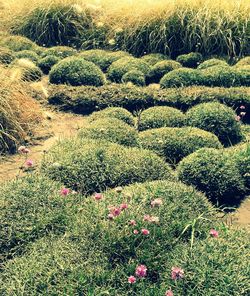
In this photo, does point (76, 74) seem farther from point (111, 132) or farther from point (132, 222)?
point (132, 222)

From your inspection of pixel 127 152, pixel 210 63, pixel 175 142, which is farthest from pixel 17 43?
pixel 127 152

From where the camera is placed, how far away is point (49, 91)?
675 cm

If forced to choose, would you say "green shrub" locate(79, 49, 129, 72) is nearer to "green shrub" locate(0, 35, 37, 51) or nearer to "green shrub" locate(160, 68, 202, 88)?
"green shrub" locate(0, 35, 37, 51)

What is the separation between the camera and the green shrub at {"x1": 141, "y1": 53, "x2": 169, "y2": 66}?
810 cm

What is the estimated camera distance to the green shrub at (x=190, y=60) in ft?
26.1

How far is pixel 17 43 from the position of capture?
896 centimetres

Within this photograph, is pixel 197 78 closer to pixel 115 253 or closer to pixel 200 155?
pixel 200 155

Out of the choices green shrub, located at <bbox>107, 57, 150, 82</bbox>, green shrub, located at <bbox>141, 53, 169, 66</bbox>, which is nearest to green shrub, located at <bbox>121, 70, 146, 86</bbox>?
green shrub, located at <bbox>107, 57, 150, 82</bbox>

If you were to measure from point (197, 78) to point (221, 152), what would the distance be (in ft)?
8.21

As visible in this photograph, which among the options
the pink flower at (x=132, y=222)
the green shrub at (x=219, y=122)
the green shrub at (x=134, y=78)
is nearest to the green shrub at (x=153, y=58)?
the green shrub at (x=134, y=78)

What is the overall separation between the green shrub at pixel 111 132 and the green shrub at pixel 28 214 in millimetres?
1256

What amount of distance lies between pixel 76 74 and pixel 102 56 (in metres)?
1.25

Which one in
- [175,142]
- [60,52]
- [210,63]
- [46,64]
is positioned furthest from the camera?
[60,52]

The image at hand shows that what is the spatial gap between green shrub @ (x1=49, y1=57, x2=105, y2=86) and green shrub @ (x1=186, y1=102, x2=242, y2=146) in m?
2.08
